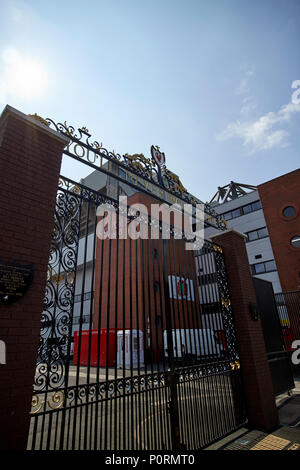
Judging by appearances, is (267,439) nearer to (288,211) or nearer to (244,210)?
(288,211)

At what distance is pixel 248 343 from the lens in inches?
247

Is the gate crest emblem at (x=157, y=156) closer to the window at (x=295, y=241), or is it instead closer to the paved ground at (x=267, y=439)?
the paved ground at (x=267, y=439)

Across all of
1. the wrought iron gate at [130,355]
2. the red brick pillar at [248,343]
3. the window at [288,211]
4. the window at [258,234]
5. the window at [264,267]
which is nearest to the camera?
the wrought iron gate at [130,355]

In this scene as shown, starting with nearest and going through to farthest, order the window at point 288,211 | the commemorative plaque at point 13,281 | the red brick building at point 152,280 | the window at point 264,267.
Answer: the commemorative plaque at point 13,281 → the red brick building at point 152,280 → the window at point 288,211 → the window at point 264,267

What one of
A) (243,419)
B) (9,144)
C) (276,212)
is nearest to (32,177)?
(9,144)

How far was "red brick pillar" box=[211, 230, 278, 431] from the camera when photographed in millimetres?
5824

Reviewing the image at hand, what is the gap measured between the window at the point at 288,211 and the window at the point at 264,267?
422cm

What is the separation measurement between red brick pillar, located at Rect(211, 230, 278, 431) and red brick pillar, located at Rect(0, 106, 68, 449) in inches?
206

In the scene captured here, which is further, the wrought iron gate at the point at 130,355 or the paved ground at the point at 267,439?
the paved ground at the point at 267,439

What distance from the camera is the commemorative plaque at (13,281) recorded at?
265 centimetres

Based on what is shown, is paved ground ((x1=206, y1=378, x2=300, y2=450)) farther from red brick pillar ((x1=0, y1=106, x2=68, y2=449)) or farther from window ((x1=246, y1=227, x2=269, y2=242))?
window ((x1=246, y1=227, x2=269, y2=242))

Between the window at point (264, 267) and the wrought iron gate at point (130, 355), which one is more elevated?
the window at point (264, 267)

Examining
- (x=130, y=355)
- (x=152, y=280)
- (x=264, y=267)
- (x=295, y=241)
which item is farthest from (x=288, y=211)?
(x=130, y=355)

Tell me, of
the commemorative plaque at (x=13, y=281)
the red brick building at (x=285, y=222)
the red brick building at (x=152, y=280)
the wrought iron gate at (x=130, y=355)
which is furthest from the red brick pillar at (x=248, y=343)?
the red brick building at (x=285, y=222)
